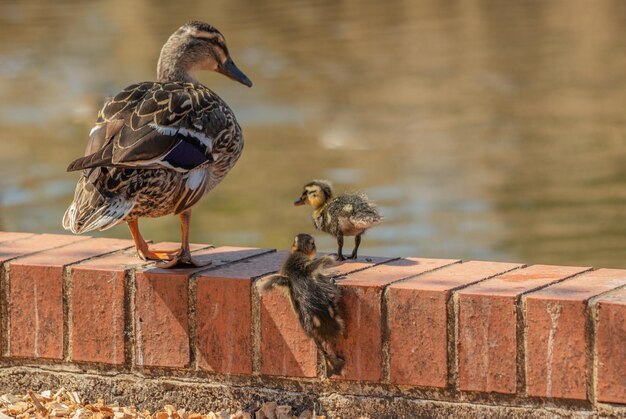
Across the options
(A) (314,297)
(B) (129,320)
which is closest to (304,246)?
(A) (314,297)

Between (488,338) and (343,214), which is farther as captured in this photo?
(343,214)

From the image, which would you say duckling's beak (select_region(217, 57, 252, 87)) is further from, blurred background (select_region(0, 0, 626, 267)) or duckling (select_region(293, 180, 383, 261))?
blurred background (select_region(0, 0, 626, 267))

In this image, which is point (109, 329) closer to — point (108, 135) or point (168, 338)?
point (168, 338)

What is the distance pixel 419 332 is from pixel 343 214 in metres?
0.98

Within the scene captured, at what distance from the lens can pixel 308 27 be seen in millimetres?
18688

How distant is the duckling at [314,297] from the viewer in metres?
4.11

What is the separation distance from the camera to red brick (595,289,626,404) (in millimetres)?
3818

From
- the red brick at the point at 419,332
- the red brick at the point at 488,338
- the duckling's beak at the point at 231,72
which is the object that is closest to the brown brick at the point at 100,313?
the red brick at the point at 419,332

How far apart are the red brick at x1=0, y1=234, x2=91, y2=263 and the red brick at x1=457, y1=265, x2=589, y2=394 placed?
1618 millimetres

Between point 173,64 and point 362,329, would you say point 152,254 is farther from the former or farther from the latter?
point 173,64

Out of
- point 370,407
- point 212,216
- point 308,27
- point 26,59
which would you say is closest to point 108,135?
point 370,407

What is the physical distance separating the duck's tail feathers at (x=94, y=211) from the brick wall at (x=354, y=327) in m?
0.14

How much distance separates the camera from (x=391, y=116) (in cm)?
1231

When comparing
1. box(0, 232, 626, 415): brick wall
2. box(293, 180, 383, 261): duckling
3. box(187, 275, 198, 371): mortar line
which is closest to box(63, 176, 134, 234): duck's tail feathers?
box(0, 232, 626, 415): brick wall
